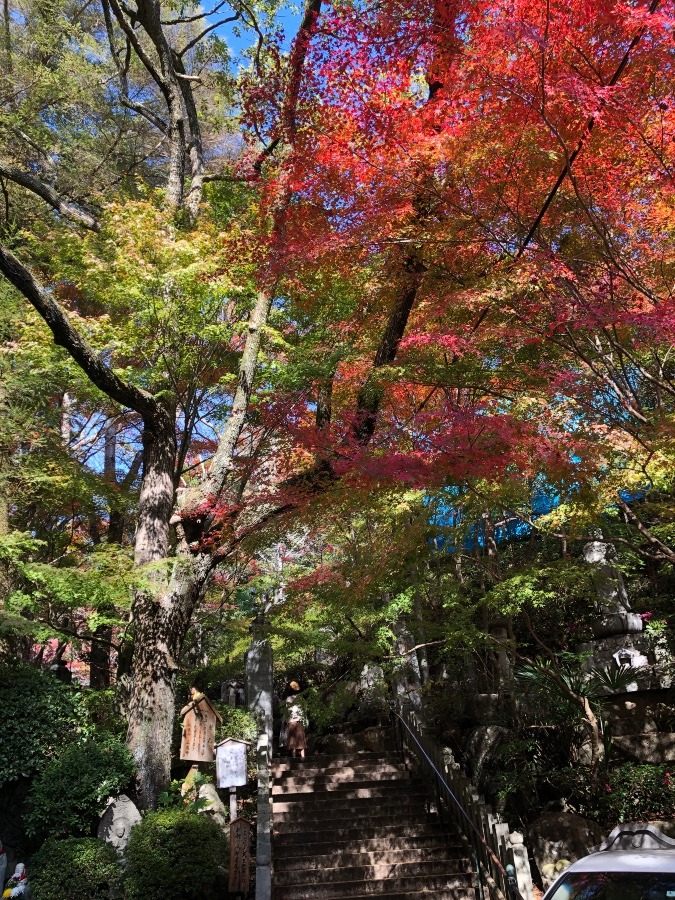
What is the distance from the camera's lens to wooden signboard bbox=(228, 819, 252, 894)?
274 inches

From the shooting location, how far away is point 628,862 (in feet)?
11.6

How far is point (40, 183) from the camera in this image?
406 inches

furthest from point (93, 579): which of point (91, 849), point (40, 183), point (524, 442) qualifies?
point (40, 183)

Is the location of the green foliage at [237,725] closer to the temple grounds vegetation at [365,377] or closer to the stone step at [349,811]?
the temple grounds vegetation at [365,377]

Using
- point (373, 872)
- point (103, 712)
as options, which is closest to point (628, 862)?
point (373, 872)

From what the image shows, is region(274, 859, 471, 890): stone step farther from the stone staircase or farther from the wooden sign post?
the wooden sign post

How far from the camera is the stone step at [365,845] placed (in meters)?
8.30

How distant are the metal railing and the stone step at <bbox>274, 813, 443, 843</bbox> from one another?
1.22 feet

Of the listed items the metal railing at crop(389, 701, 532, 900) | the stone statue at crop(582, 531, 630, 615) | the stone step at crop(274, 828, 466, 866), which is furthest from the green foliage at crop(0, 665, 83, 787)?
the stone statue at crop(582, 531, 630, 615)

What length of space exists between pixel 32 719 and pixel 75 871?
6.47 feet

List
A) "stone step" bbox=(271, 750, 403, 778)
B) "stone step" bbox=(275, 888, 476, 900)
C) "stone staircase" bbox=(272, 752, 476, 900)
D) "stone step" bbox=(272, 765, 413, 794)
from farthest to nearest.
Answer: "stone step" bbox=(271, 750, 403, 778)
"stone step" bbox=(272, 765, 413, 794)
"stone staircase" bbox=(272, 752, 476, 900)
"stone step" bbox=(275, 888, 476, 900)

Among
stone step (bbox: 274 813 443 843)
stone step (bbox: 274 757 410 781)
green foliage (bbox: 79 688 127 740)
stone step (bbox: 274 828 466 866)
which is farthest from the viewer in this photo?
stone step (bbox: 274 757 410 781)

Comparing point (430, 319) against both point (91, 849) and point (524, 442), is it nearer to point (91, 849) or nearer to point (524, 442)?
point (524, 442)

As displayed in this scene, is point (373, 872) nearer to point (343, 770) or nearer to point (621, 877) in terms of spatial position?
point (343, 770)
